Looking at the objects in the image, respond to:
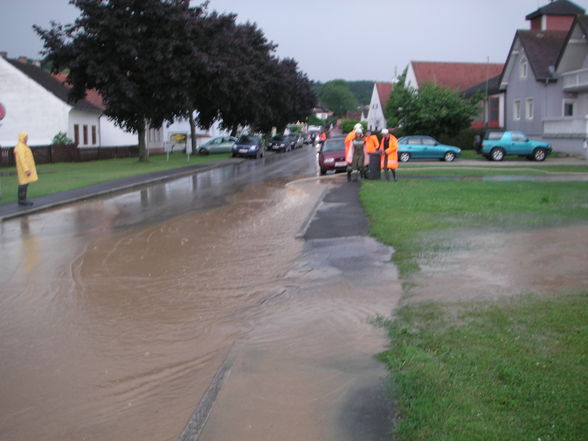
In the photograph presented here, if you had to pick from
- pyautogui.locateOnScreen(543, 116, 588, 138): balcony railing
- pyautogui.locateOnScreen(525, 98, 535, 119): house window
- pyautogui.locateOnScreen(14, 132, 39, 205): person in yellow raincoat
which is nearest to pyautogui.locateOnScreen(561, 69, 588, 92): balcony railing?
pyautogui.locateOnScreen(543, 116, 588, 138): balcony railing

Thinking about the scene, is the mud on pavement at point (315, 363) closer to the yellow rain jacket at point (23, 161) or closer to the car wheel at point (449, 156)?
the yellow rain jacket at point (23, 161)

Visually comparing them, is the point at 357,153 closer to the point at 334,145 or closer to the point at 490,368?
the point at 334,145

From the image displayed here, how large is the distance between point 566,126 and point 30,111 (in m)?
33.1

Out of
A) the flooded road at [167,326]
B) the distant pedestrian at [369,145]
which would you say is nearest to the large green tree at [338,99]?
the distant pedestrian at [369,145]

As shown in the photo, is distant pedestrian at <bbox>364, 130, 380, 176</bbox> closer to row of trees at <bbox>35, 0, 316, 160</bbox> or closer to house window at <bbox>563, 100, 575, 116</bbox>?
row of trees at <bbox>35, 0, 316, 160</bbox>

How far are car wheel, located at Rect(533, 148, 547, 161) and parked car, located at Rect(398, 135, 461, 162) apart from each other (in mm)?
4080

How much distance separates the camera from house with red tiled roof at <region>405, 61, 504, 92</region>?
218 ft

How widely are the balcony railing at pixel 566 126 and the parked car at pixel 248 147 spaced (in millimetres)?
18530

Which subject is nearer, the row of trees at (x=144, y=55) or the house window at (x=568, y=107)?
the row of trees at (x=144, y=55)

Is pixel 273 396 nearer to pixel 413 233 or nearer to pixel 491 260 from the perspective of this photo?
pixel 491 260

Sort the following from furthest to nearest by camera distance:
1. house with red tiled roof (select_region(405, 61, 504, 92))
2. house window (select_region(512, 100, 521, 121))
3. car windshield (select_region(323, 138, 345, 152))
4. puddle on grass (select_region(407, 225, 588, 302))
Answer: house with red tiled roof (select_region(405, 61, 504, 92))
house window (select_region(512, 100, 521, 121))
car windshield (select_region(323, 138, 345, 152))
puddle on grass (select_region(407, 225, 588, 302))

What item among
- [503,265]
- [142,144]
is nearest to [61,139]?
[142,144]

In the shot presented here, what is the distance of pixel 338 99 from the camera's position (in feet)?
604

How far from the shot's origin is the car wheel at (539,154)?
116 ft
